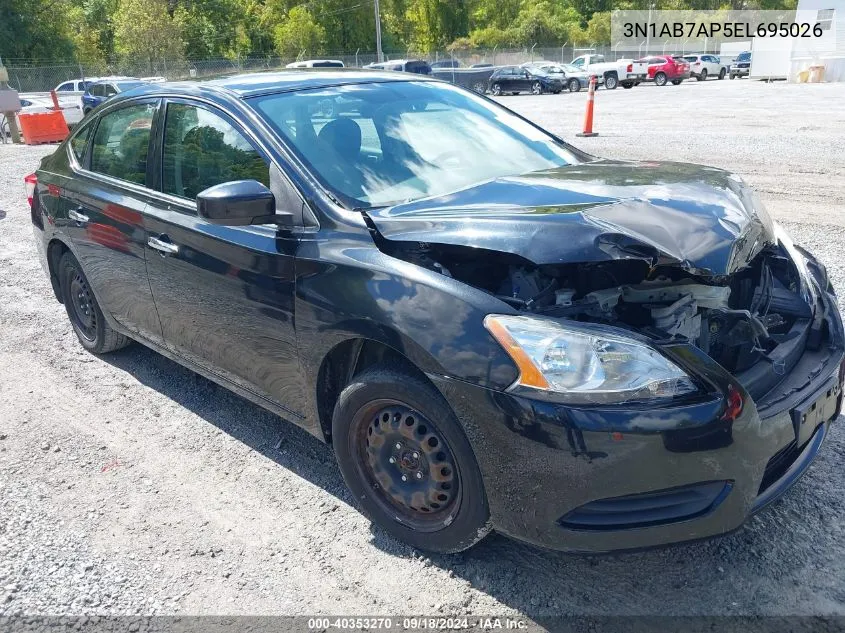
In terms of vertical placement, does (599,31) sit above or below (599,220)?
above

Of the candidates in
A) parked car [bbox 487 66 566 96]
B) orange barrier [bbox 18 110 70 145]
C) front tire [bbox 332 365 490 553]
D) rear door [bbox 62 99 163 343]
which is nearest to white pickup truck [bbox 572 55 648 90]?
parked car [bbox 487 66 566 96]

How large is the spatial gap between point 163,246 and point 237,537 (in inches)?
59.1

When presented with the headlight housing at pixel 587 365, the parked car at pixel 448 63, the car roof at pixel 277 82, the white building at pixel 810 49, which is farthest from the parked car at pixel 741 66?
the headlight housing at pixel 587 365

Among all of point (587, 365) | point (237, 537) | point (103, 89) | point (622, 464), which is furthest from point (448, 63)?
point (622, 464)

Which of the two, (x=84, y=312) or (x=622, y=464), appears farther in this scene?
(x=84, y=312)

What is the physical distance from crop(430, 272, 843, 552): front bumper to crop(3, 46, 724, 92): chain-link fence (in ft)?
102

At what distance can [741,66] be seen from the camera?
4066 centimetres

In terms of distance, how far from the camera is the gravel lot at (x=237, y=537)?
8.32 ft

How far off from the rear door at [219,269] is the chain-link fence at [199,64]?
96.9 ft

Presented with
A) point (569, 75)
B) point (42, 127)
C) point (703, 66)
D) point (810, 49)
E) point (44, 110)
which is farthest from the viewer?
point (703, 66)

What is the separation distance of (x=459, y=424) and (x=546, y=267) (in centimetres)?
64

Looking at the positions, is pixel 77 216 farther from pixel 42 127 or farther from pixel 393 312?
pixel 42 127

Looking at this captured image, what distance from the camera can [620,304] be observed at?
262 centimetres

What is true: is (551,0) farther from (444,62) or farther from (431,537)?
(431,537)
